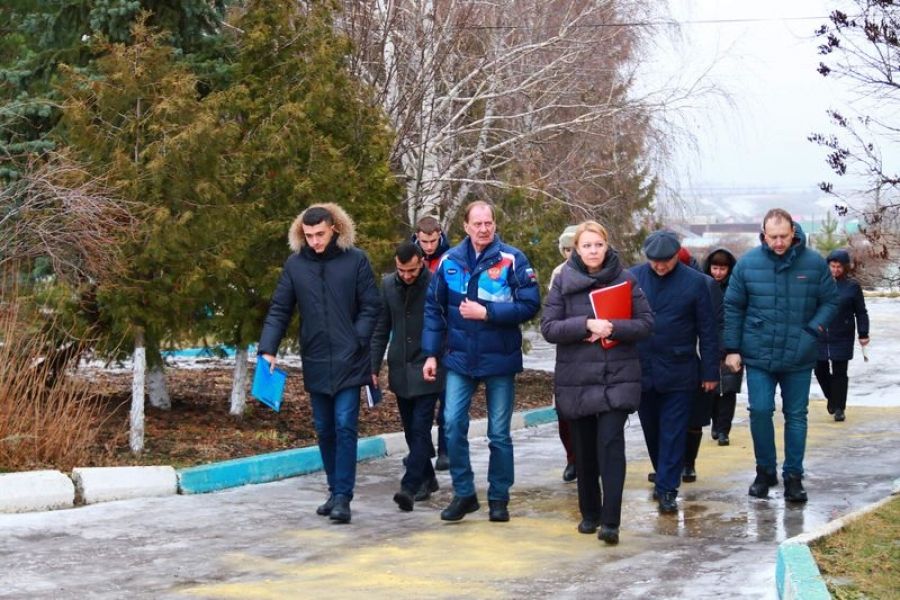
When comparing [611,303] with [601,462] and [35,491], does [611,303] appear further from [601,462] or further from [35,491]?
[35,491]

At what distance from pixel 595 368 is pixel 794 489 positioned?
218 cm

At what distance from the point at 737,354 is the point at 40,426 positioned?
497cm

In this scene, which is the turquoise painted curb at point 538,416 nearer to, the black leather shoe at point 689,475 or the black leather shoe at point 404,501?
the black leather shoe at point 689,475

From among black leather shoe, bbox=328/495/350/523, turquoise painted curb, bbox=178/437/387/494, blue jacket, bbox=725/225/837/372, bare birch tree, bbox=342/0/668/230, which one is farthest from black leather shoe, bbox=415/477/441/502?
bare birch tree, bbox=342/0/668/230

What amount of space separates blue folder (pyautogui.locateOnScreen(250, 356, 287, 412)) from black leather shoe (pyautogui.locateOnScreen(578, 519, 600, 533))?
219cm

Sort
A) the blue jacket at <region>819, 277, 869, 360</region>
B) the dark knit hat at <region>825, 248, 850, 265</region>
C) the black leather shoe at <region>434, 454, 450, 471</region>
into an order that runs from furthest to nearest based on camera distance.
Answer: the blue jacket at <region>819, 277, 869, 360</region> → the dark knit hat at <region>825, 248, 850, 265</region> → the black leather shoe at <region>434, 454, 450, 471</region>

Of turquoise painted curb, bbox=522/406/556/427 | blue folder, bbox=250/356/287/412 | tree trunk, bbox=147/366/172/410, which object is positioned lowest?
turquoise painted curb, bbox=522/406/556/427

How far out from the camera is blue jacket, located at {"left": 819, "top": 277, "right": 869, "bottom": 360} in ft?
48.7

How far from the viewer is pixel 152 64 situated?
11.4 m

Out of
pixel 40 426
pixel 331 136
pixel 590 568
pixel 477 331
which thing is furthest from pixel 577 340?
pixel 331 136

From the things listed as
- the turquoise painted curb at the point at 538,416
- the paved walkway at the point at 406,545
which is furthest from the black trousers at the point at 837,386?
the paved walkway at the point at 406,545

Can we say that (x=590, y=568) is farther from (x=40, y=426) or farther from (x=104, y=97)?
(x=104, y=97)

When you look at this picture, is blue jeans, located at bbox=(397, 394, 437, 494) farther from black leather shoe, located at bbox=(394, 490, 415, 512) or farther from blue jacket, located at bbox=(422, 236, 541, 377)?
blue jacket, located at bbox=(422, 236, 541, 377)

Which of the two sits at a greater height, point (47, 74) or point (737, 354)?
point (47, 74)
